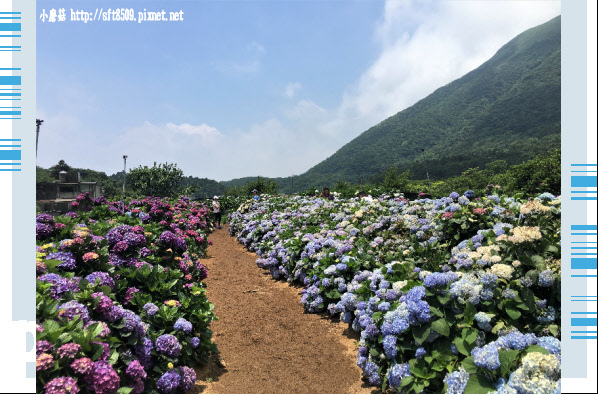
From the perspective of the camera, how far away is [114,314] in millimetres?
2510

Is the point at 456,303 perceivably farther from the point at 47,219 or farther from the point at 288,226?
the point at 288,226

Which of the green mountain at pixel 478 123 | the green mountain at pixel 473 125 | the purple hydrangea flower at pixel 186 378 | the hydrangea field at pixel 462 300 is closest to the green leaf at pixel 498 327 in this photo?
the hydrangea field at pixel 462 300

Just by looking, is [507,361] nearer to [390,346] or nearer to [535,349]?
[535,349]

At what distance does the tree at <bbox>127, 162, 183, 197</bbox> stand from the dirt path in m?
21.1

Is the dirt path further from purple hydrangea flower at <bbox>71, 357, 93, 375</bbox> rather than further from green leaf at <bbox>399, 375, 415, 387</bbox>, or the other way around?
purple hydrangea flower at <bbox>71, 357, 93, 375</bbox>

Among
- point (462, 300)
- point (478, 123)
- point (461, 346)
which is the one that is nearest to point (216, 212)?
point (462, 300)

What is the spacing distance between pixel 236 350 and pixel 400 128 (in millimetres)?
127480

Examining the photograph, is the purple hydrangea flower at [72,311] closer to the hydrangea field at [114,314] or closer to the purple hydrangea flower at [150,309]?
the hydrangea field at [114,314]

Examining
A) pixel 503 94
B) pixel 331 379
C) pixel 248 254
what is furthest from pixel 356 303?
pixel 503 94

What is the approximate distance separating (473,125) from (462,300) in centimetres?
12009

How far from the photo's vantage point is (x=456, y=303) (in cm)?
279

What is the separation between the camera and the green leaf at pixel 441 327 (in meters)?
2.65

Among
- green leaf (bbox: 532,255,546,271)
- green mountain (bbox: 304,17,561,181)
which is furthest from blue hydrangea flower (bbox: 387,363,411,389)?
green mountain (bbox: 304,17,561,181)

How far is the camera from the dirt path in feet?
10.9
